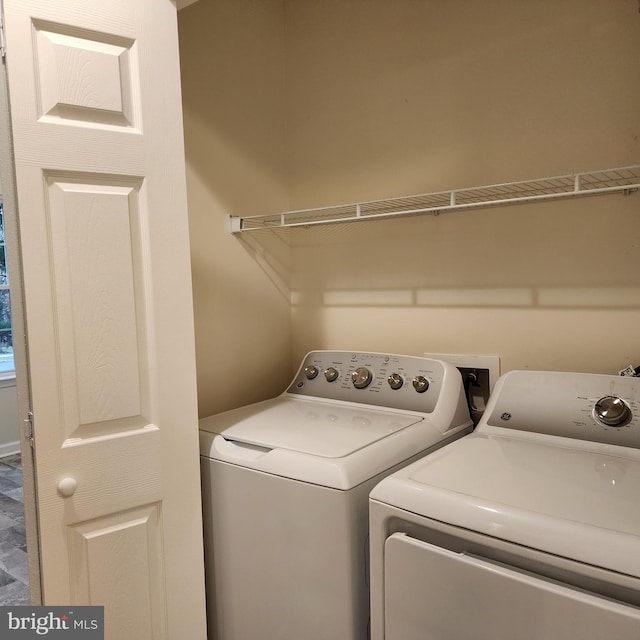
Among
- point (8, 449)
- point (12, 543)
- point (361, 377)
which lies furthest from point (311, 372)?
point (8, 449)

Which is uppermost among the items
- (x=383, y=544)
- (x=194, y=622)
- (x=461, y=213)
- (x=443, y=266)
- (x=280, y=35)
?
(x=280, y=35)

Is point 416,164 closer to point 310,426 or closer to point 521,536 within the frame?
point 310,426

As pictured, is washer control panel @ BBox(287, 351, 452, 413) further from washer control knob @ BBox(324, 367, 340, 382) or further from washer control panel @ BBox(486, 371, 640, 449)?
washer control panel @ BBox(486, 371, 640, 449)

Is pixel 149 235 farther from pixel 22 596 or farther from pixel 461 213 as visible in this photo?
pixel 22 596

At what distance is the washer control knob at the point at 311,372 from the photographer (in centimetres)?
189

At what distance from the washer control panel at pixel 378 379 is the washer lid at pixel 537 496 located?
1.04 ft

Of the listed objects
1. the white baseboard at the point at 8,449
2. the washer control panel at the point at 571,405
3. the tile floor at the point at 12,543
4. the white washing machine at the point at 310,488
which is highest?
the washer control panel at the point at 571,405

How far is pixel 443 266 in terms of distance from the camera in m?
1.80

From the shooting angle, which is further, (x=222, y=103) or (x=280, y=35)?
(x=280, y=35)

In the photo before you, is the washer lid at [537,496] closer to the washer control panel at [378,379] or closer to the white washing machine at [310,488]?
the white washing machine at [310,488]

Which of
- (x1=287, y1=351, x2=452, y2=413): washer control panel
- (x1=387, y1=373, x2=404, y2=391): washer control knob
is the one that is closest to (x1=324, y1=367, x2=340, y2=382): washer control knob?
(x1=287, y1=351, x2=452, y2=413): washer control panel

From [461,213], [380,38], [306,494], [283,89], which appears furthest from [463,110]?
[306,494]

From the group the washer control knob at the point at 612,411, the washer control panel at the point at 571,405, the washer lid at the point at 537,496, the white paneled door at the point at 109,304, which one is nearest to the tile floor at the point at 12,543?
the white paneled door at the point at 109,304

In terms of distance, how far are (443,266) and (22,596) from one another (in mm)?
2250
